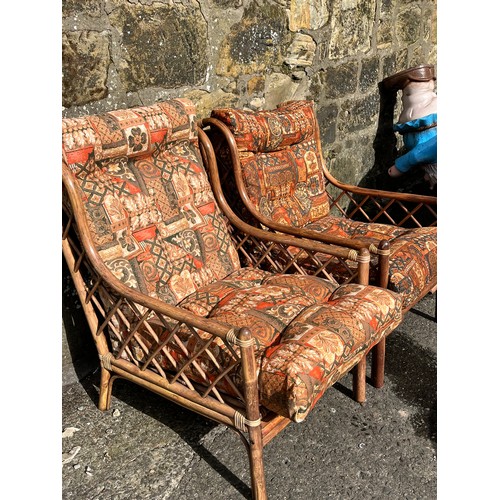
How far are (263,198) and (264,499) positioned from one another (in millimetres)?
1303

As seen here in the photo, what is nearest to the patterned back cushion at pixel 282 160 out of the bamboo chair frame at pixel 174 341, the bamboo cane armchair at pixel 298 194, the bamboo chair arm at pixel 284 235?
the bamboo cane armchair at pixel 298 194

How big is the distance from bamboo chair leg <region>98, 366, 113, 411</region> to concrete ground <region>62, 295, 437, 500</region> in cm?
3

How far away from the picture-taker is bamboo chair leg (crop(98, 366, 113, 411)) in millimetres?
2154

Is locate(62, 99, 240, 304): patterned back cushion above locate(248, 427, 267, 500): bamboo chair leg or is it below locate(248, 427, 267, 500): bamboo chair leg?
above

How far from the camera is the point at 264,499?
1.78 metres

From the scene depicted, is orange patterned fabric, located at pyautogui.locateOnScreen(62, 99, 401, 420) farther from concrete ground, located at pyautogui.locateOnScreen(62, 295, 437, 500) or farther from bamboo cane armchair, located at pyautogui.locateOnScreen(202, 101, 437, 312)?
concrete ground, located at pyautogui.locateOnScreen(62, 295, 437, 500)

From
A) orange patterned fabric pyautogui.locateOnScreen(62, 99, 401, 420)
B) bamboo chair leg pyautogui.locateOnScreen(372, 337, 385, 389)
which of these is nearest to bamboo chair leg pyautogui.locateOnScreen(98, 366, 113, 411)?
orange patterned fabric pyautogui.locateOnScreen(62, 99, 401, 420)

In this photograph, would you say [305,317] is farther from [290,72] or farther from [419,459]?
[290,72]

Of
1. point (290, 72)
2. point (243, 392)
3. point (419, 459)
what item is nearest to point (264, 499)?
point (243, 392)

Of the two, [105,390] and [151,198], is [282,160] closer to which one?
[151,198]

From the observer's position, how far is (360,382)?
2.24 metres

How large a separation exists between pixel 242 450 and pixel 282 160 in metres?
1.32

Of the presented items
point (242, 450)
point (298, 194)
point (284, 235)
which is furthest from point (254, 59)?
point (242, 450)

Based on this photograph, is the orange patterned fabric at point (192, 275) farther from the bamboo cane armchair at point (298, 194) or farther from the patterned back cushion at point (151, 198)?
the bamboo cane armchair at point (298, 194)
